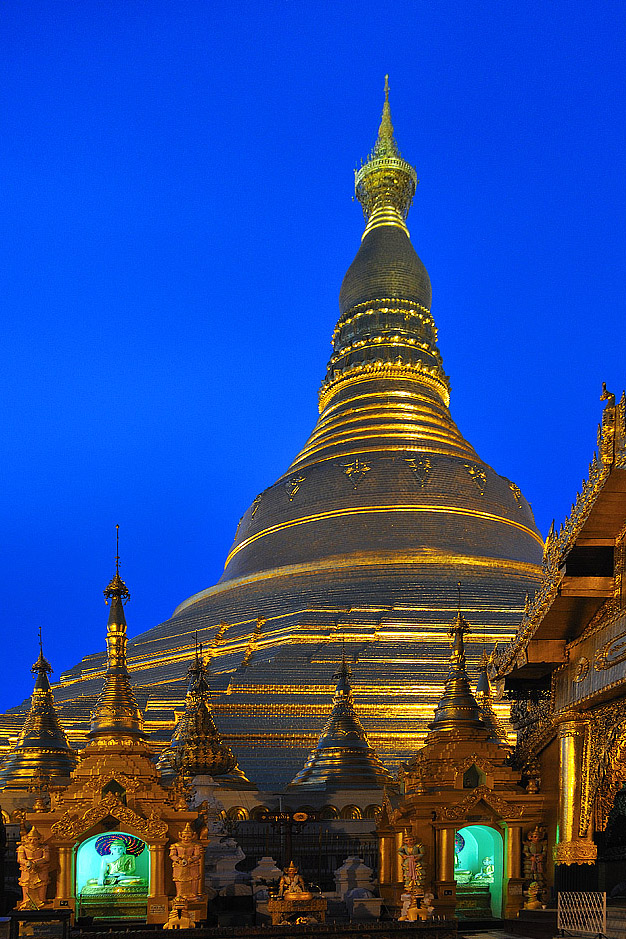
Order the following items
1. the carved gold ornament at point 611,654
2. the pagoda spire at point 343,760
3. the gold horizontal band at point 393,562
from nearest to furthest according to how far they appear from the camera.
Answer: the carved gold ornament at point 611,654 → the pagoda spire at point 343,760 → the gold horizontal band at point 393,562

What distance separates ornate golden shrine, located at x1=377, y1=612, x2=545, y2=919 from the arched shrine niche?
3.75 meters

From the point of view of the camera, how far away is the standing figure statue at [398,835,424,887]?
14.2 m

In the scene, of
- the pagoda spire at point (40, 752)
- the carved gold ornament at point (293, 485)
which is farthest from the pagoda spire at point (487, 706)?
the carved gold ornament at point (293, 485)

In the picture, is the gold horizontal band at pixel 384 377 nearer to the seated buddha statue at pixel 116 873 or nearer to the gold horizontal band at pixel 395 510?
the gold horizontal band at pixel 395 510

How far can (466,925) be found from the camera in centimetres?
1511

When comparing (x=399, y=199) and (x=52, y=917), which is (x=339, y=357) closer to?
(x=399, y=199)

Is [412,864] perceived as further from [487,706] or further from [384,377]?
[384,377]

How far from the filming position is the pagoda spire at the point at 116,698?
58.6 feet

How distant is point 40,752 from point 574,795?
13169mm

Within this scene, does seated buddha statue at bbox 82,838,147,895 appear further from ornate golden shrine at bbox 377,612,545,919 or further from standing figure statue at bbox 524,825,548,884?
standing figure statue at bbox 524,825,548,884

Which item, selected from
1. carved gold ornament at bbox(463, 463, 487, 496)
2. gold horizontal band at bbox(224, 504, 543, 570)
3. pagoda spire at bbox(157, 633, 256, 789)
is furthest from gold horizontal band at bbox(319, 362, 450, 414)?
pagoda spire at bbox(157, 633, 256, 789)

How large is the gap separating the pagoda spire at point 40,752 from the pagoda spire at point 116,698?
3289 millimetres

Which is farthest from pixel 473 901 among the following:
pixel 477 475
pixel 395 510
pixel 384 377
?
pixel 384 377

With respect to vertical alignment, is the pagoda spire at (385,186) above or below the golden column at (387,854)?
above
